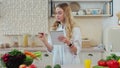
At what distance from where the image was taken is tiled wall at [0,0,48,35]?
5.02 m

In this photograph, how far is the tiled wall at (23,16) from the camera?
502 centimetres

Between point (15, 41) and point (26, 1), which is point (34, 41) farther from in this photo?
point (26, 1)

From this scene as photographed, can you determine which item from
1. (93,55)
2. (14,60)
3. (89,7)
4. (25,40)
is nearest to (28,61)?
(14,60)

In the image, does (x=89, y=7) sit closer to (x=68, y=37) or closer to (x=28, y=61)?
(x=68, y=37)

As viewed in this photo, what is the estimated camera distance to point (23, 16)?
199 inches

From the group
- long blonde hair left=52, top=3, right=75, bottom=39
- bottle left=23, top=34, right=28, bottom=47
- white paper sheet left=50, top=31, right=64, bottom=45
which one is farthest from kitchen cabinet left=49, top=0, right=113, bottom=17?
white paper sheet left=50, top=31, right=64, bottom=45

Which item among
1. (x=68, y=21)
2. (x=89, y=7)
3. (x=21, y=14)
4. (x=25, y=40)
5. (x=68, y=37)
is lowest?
(x=25, y=40)

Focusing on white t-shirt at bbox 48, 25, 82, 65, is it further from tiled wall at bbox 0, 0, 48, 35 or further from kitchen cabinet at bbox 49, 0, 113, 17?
kitchen cabinet at bbox 49, 0, 113, 17

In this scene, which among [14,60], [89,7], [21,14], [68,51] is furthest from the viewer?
[89,7]

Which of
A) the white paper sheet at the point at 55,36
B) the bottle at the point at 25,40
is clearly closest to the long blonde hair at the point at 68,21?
the white paper sheet at the point at 55,36

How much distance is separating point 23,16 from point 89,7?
4.51 feet

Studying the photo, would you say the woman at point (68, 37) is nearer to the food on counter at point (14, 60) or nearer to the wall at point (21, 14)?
the food on counter at point (14, 60)

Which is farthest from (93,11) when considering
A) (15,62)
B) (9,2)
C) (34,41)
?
(15,62)

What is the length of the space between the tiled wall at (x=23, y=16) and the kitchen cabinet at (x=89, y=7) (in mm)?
261
